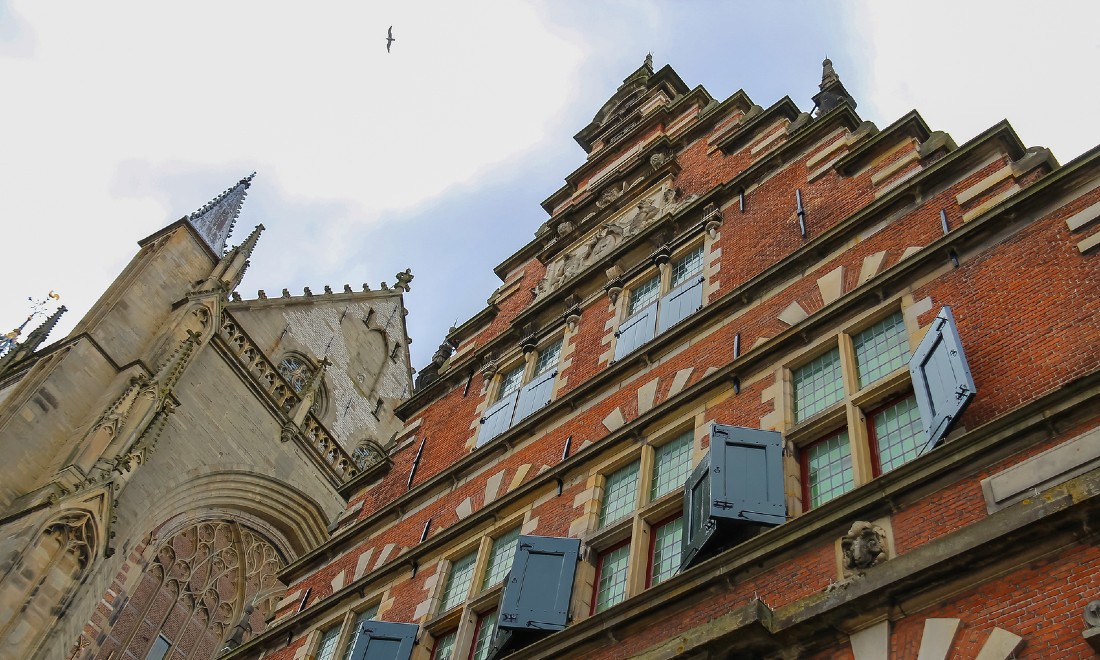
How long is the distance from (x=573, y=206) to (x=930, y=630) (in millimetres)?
12801

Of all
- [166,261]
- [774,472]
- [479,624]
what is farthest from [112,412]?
[774,472]

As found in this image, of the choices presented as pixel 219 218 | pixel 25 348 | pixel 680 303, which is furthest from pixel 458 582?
pixel 219 218

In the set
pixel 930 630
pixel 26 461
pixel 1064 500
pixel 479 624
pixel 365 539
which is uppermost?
pixel 26 461

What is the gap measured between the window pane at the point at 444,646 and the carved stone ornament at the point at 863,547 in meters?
4.93

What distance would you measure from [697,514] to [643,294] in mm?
5808

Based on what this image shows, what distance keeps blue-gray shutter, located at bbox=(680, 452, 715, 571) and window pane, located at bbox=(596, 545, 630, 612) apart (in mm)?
831

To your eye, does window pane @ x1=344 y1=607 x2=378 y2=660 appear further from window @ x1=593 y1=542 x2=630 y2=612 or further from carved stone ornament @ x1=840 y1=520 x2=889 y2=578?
carved stone ornament @ x1=840 y1=520 x2=889 y2=578

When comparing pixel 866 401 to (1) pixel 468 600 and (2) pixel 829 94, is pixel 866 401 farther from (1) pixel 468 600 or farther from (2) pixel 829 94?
(2) pixel 829 94

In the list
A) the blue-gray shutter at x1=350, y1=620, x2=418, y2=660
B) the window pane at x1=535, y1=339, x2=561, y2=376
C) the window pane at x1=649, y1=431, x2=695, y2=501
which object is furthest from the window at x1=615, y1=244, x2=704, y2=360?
the blue-gray shutter at x1=350, y1=620, x2=418, y2=660

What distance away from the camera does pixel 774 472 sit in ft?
28.8

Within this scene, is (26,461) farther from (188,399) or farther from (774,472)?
(774,472)

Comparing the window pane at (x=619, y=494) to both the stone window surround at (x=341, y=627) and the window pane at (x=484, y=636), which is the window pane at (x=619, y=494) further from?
the stone window surround at (x=341, y=627)

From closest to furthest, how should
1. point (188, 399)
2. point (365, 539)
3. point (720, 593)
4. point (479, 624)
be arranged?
point (720, 593)
point (479, 624)
point (365, 539)
point (188, 399)

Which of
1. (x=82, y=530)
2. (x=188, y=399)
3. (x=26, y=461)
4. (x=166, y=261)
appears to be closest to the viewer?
(x=82, y=530)
